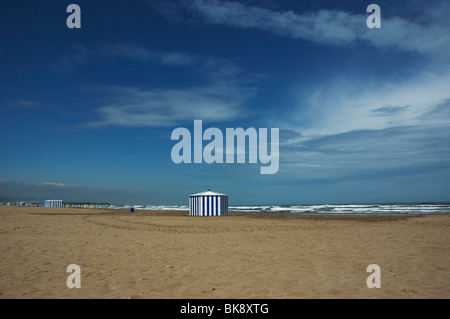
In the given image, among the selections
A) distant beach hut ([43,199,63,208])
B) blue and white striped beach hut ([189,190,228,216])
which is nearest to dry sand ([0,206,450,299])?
blue and white striped beach hut ([189,190,228,216])

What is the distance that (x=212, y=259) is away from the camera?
28.9 ft

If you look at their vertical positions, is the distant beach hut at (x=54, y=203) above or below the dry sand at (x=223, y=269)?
below

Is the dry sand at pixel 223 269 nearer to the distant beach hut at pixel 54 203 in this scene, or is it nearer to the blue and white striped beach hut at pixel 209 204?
the blue and white striped beach hut at pixel 209 204

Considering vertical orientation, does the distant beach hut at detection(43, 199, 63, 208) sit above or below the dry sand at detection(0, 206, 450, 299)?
below

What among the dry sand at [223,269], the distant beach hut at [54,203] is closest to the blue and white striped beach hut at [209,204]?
the dry sand at [223,269]

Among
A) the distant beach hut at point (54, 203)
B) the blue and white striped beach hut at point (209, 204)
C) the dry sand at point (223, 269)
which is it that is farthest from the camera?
the distant beach hut at point (54, 203)

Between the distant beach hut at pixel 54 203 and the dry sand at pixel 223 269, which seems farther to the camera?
the distant beach hut at pixel 54 203

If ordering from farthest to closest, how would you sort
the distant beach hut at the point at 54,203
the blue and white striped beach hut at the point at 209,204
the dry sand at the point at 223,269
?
the distant beach hut at the point at 54,203, the blue and white striped beach hut at the point at 209,204, the dry sand at the point at 223,269

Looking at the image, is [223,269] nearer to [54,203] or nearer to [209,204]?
[209,204]

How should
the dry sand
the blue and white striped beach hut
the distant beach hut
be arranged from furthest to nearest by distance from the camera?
the distant beach hut → the blue and white striped beach hut → the dry sand

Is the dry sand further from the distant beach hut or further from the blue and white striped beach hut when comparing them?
the distant beach hut
